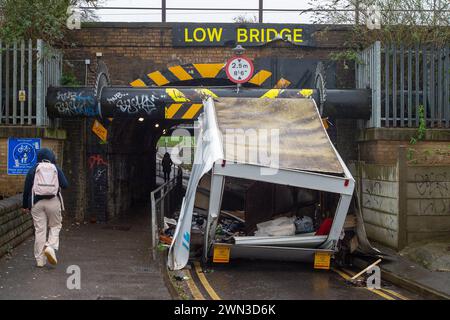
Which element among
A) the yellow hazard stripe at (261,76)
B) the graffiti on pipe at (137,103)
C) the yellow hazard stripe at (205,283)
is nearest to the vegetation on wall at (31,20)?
the graffiti on pipe at (137,103)

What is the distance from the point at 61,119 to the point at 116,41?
2.56 m

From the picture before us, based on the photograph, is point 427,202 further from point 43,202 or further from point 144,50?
point 144,50

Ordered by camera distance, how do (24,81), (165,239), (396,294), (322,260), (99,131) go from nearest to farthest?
(396,294) → (322,260) → (165,239) → (24,81) → (99,131)

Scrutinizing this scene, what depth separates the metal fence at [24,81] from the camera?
13.0 meters

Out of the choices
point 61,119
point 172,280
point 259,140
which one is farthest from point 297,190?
point 61,119

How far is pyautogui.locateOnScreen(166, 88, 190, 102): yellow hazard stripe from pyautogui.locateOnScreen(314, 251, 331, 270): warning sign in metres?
5.20

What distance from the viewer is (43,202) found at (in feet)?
26.9

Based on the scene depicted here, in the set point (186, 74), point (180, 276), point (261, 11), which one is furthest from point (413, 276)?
point (261, 11)

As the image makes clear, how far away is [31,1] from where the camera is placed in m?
13.7

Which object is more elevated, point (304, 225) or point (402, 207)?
point (402, 207)

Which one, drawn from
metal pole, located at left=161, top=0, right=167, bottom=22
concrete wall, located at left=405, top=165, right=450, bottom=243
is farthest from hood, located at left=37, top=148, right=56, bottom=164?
metal pole, located at left=161, top=0, right=167, bottom=22

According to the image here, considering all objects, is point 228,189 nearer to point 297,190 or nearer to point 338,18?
point 297,190

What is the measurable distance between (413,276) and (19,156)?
9198 mm

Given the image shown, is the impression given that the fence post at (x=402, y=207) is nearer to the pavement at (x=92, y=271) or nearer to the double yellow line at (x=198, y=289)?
the double yellow line at (x=198, y=289)
